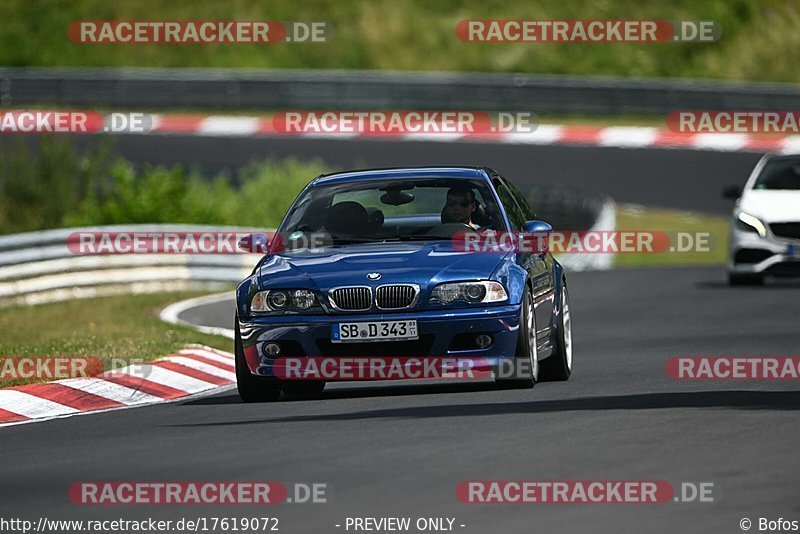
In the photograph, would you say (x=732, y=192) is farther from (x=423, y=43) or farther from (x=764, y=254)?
(x=423, y=43)

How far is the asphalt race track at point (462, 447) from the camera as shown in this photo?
25.5ft

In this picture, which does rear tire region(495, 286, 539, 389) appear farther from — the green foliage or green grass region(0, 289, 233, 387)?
the green foliage

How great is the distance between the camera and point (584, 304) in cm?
2125

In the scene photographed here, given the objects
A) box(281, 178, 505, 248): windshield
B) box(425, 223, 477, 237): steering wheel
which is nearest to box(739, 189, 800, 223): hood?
box(281, 178, 505, 248): windshield

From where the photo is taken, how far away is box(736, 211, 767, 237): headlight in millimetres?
21438

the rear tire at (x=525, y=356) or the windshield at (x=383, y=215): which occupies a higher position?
the windshield at (x=383, y=215)

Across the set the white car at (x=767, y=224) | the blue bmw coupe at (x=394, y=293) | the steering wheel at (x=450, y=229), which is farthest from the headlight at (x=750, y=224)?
the steering wheel at (x=450, y=229)

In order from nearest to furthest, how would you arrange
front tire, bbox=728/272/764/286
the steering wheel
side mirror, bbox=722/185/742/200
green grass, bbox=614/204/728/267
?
the steering wheel
side mirror, bbox=722/185/742/200
front tire, bbox=728/272/764/286
green grass, bbox=614/204/728/267

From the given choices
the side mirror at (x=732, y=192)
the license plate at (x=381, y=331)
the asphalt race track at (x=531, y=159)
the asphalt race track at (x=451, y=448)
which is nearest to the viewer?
the asphalt race track at (x=451, y=448)

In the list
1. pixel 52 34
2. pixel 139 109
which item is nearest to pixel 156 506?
pixel 139 109

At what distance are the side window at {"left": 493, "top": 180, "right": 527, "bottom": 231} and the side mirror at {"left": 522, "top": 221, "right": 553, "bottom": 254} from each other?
0.38 feet

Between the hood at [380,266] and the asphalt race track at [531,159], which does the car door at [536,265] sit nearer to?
the hood at [380,266]

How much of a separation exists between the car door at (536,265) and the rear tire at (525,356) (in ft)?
0.75

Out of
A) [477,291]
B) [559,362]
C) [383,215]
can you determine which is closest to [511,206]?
[383,215]
